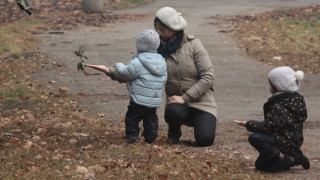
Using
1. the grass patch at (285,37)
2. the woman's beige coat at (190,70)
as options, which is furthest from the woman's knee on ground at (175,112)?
the grass patch at (285,37)

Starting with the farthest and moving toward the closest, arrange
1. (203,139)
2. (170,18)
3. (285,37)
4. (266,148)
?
1. (285,37)
2. (203,139)
3. (170,18)
4. (266,148)

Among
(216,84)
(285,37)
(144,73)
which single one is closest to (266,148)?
(144,73)

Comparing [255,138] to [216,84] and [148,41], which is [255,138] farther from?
[216,84]

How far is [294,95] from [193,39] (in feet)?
6.47

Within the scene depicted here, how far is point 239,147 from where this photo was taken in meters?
8.06

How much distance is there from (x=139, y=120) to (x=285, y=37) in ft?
38.7

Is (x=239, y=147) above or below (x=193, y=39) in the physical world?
below

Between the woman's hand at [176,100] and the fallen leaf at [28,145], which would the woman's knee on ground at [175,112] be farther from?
the fallen leaf at [28,145]

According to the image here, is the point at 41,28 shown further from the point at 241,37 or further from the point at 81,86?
the point at 81,86

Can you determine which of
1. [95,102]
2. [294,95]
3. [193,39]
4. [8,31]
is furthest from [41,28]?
[294,95]

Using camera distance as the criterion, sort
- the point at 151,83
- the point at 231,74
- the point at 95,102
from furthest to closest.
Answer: the point at 231,74, the point at 95,102, the point at 151,83

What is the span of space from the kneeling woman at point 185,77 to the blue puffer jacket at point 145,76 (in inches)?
13.5

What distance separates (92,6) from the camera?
24.1m

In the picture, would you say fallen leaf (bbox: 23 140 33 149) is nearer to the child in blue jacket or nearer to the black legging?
the child in blue jacket
